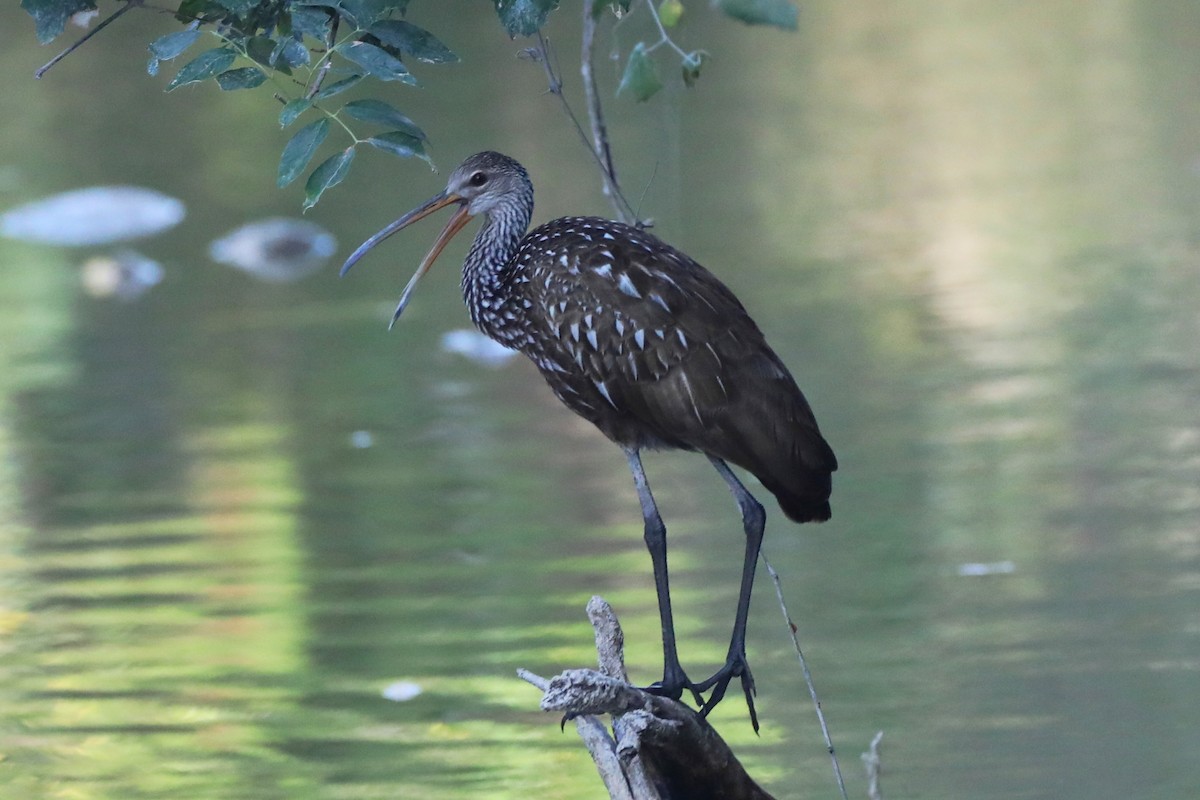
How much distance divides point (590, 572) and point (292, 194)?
7445 millimetres

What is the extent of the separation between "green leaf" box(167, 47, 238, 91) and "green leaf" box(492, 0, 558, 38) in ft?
1.54

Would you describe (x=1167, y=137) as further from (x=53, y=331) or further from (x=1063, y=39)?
(x=53, y=331)

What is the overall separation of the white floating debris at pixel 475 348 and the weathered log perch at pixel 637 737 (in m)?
5.79

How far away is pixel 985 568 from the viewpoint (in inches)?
265

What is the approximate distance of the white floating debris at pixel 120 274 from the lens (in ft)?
38.0

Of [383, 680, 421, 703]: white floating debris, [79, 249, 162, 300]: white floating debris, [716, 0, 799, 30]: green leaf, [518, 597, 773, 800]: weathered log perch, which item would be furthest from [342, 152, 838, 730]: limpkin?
[79, 249, 162, 300]: white floating debris

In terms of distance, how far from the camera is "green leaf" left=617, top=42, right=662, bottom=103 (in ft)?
11.5

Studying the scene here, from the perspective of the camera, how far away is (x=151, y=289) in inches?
456

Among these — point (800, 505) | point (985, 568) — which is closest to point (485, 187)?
point (800, 505)

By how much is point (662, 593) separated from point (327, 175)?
1379 mm

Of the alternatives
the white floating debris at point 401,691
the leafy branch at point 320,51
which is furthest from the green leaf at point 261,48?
the white floating debris at point 401,691

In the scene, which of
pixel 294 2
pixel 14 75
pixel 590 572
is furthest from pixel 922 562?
pixel 14 75

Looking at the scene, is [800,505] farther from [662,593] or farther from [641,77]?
[641,77]

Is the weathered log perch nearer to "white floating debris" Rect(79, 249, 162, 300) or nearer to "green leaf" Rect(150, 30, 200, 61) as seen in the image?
"green leaf" Rect(150, 30, 200, 61)
